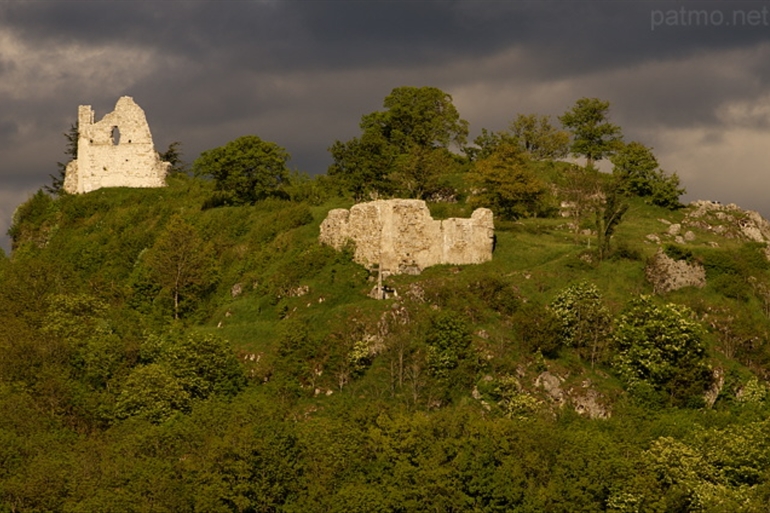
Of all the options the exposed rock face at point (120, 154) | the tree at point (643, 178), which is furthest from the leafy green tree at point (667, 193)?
the exposed rock face at point (120, 154)

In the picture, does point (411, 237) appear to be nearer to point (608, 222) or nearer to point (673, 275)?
point (608, 222)

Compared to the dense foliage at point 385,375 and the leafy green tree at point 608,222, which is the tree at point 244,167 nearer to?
the dense foliage at point 385,375

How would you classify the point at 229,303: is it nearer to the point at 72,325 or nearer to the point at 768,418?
the point at 72,325

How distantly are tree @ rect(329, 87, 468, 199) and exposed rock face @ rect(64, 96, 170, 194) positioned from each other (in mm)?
14175

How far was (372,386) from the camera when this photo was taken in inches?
2958

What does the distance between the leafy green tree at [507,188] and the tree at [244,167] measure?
14750 mm

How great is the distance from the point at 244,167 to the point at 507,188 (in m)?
19.1

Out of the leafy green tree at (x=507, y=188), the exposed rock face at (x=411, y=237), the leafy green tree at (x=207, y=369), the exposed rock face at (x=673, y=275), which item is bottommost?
the leafy green tree at (x=207, y=369)

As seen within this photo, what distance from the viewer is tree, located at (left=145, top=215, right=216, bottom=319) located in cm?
8906

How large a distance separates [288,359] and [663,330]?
19763mm

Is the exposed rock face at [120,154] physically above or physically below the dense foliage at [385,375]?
above

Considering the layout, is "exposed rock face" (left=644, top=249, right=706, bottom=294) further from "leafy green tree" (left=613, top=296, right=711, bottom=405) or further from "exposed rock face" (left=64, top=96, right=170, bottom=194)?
"exposed rock face" (left=64, top=96, right=170, bottom=194)

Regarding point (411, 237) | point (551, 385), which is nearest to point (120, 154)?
point (411, 237)

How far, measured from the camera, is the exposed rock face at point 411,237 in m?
82.1
